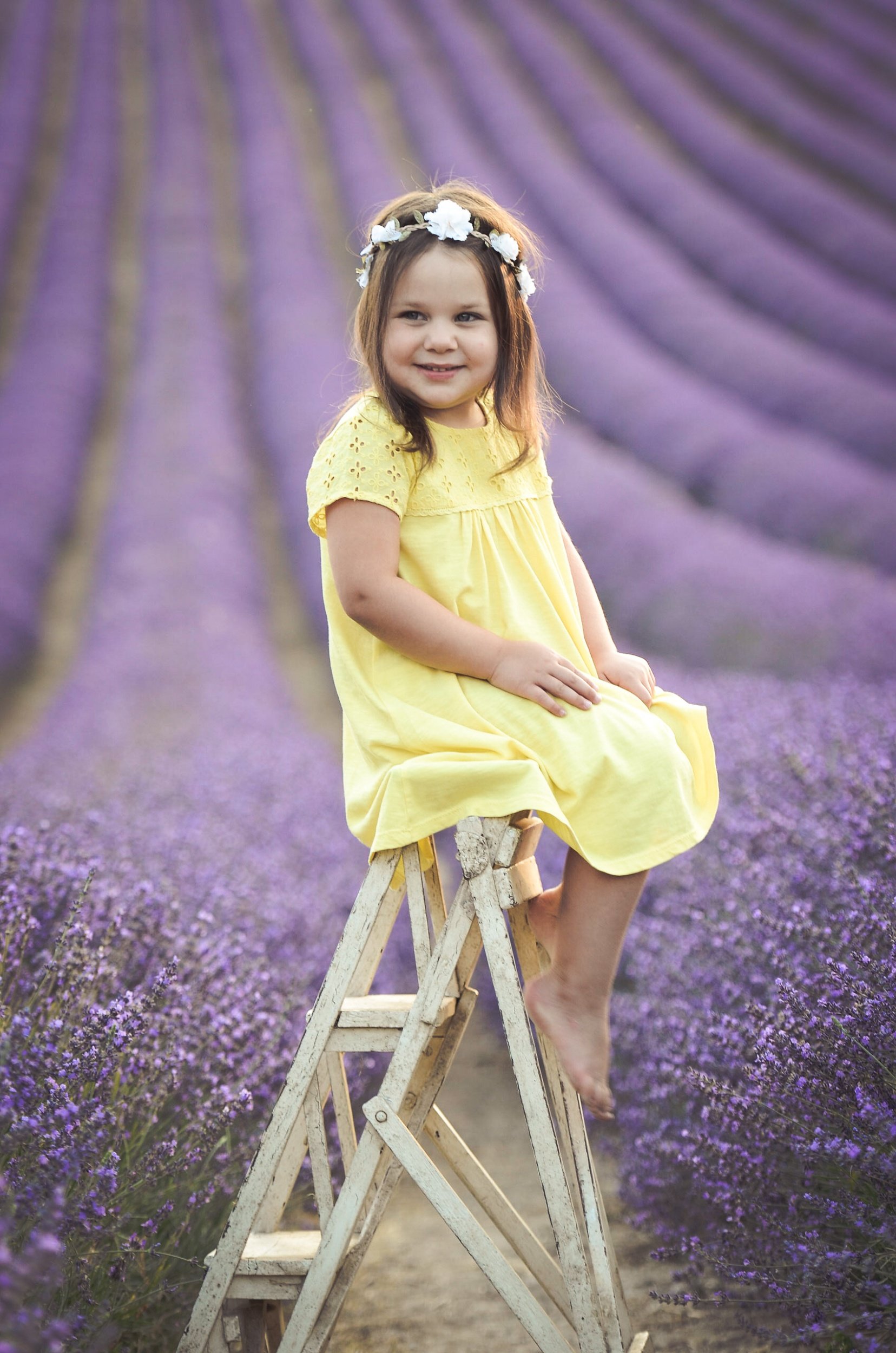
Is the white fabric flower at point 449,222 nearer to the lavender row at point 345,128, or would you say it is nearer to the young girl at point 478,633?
the young girl at point 478,633

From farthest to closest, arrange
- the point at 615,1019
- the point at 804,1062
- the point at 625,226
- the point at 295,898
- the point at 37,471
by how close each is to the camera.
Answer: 1. the point at 625,226
2. the point at 37,471
3. the point at 295,898
4. the point at 615,1019
5. the point at 804,1062

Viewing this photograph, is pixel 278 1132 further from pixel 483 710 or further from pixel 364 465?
pixel 364 465

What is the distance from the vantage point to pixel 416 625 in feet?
3.29

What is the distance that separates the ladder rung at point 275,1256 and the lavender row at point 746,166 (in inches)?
166

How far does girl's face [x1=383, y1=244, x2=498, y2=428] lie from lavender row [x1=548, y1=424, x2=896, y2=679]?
2.43 m

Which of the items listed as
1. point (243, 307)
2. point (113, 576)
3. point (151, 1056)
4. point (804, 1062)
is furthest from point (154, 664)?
point (804, 1062)

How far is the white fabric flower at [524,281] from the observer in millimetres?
1140

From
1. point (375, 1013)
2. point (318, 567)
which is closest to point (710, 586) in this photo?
point (318, 567)

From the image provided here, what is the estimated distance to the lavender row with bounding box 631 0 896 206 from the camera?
13.8 ft

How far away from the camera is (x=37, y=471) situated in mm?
5047

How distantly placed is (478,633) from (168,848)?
5.19 ft

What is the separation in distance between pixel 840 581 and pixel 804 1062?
2.62 meters

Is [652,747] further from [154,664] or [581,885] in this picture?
[154,664]

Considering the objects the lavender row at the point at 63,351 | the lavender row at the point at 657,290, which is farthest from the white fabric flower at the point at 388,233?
the lavender row at the point at 63,351
